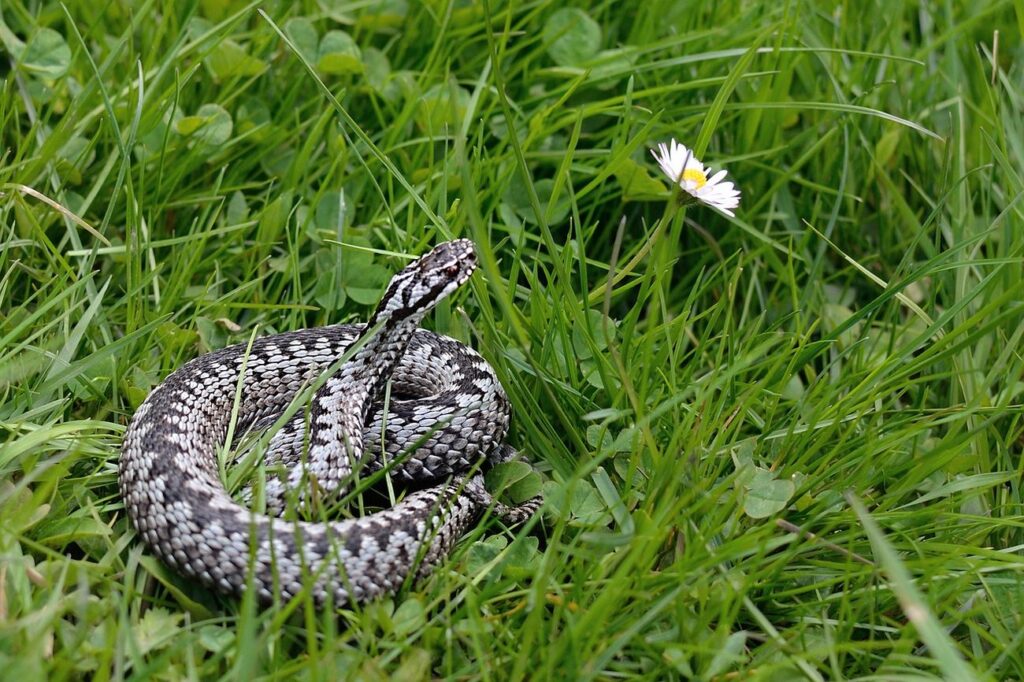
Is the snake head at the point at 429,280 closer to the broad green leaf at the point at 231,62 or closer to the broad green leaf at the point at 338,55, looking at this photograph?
the broad green leaf at the point at 338,55

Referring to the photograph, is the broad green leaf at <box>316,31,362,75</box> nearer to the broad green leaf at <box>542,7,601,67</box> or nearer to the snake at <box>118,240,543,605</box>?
the broad green leaf at <box>542,7,601,67</box>

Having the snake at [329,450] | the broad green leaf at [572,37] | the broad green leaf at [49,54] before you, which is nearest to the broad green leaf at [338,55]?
the broad green leaf at [572,37]

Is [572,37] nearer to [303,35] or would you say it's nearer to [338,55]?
[338,55]

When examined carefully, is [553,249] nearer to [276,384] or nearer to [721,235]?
[276,384]

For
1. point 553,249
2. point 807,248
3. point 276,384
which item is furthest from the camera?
point 807,248

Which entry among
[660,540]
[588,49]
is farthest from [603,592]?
[588,49]

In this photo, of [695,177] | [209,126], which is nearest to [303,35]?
[209,126]
